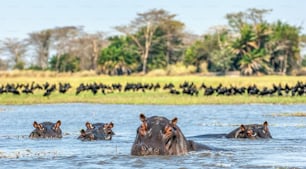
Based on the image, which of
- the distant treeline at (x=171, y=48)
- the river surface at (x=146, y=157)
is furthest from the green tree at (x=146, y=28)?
the river surface at (x=146, y=157)

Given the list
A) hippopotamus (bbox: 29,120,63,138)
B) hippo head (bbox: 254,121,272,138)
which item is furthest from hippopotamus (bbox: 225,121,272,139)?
hippopotamus (bbox: 29,120,63,138)

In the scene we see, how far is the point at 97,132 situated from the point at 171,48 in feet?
220

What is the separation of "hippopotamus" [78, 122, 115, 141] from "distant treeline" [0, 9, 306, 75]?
53.6 meters

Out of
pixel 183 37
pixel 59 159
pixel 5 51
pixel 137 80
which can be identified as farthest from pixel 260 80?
pixel 5 51

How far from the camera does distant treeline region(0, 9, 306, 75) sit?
7269 cm

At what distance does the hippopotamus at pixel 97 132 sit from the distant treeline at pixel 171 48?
53620 millimetres

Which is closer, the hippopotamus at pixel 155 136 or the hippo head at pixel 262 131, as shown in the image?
the hippopotamus at pixel 155 136

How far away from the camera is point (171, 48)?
8325 centimetres

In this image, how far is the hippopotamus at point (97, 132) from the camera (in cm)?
1616

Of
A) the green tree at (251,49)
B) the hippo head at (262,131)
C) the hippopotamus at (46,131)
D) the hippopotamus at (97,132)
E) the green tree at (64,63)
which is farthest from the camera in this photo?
the green tree at (64,63)

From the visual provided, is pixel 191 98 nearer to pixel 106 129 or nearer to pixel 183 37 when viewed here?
pixel 106 129

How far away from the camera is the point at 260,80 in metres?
54.1

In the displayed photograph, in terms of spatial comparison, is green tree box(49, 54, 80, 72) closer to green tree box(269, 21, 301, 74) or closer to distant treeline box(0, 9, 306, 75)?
distant treeline box(0, 9, 306, 75)

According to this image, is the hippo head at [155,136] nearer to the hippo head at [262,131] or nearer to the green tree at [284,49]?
the hippo head at [262,131]
